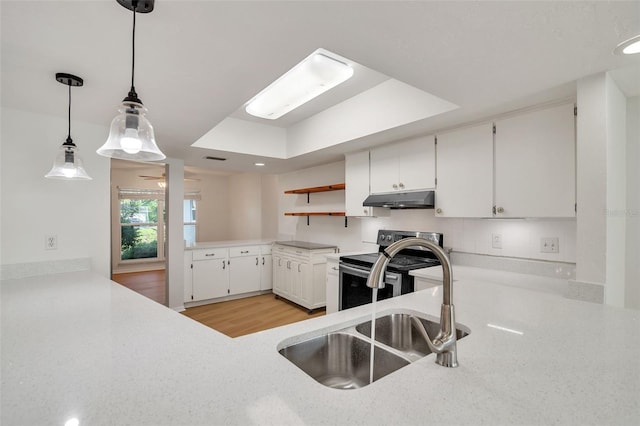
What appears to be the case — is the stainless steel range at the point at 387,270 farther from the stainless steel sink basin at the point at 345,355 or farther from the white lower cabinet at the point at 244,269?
the white lower cabinet at the point at 244,269

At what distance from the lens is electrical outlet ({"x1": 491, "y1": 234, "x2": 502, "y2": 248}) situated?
238 centimetres

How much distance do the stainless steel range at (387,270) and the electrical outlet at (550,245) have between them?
0.75m

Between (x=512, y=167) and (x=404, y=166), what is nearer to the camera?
(x=512, y=167)

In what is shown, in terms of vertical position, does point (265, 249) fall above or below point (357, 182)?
below

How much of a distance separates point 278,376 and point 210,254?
3794 millimetres

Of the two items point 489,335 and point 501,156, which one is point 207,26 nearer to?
point 489,335

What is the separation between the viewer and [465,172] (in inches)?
92.0

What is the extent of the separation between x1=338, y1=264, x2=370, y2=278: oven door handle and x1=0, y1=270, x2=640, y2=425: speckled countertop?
1.39 metres

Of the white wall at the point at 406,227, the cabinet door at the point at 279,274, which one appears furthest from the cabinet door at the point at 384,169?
the cabinet door at the point at 279,274

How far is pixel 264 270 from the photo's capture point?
189 inches

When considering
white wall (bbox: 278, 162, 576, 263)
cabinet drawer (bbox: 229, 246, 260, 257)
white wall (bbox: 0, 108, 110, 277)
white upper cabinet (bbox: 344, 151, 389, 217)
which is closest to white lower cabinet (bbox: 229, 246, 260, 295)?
cabinet drawer (bbox: 229, 246, 260, 257)

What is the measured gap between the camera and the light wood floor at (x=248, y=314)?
137 inches

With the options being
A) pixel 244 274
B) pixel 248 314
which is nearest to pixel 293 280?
pixel 248 314

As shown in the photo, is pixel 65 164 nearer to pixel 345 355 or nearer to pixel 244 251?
pixel 345 355
